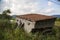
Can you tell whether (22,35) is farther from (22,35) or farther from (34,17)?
(34,17)

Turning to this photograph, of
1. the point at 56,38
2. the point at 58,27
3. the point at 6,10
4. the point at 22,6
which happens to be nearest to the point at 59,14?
the point at 58,27

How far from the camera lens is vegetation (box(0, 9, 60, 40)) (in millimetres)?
1816

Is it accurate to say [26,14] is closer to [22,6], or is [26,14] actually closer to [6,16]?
[22,6]

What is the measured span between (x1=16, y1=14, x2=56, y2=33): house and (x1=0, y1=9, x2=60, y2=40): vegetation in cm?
7

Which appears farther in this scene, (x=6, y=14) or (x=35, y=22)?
(x=6, y=14)

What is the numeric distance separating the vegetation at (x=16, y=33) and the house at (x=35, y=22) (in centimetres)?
7

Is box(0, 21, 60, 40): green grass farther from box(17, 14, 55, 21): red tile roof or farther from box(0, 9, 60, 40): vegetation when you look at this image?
box(17, 14, 55, 21): red tile roof

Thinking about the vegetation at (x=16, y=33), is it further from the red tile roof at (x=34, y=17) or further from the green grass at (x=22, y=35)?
the red tile roof at (x=34, y=17)

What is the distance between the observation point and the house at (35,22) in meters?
1.88

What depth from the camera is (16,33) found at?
6.23 feet

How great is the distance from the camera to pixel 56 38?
184 cm

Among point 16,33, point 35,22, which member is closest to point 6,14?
point 16,33

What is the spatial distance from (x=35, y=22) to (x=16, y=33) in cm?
28

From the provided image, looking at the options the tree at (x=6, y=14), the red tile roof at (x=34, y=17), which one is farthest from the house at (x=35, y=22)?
the tree at (x=6, y=14)
